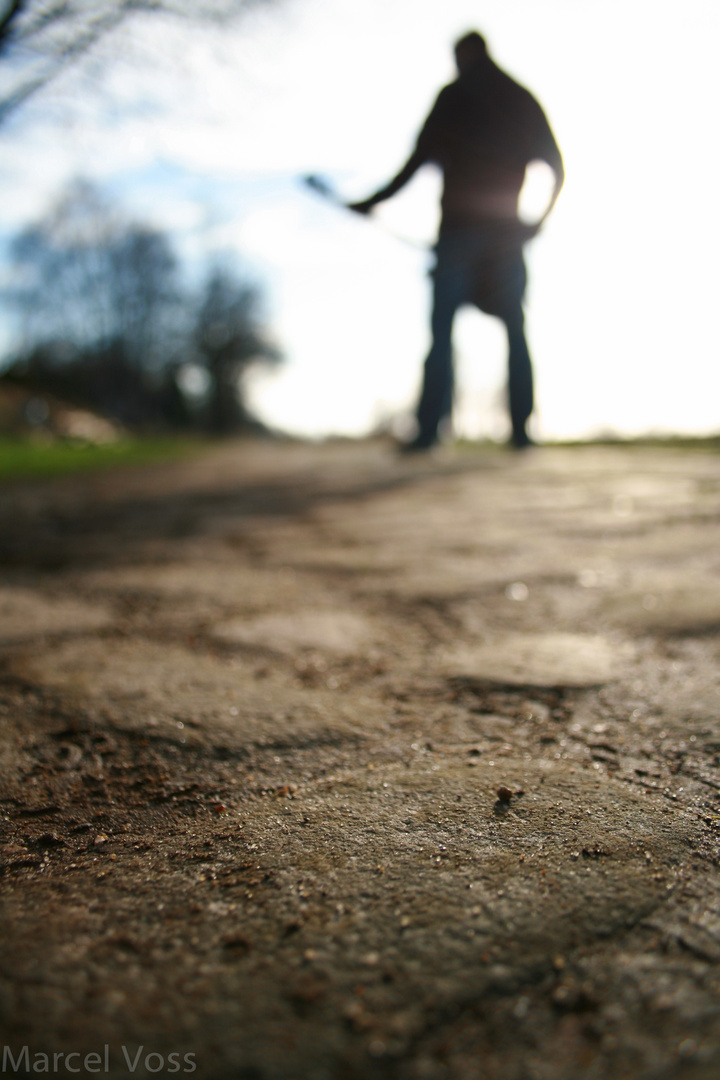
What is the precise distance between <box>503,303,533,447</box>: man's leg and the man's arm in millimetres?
1001

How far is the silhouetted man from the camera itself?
391 cm

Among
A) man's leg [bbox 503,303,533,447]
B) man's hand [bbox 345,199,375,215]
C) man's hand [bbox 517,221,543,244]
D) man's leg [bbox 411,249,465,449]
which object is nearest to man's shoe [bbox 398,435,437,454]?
man's leg [bbox 411,249,465,449]

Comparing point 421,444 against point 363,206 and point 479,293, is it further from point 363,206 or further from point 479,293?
point 363,206

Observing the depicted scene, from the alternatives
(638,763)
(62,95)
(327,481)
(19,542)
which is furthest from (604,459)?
(62,95)

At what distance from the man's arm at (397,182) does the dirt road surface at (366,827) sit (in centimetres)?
307

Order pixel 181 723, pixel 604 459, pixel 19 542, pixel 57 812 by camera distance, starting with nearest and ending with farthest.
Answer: pixel 57 812 < pixel 181 723 < pixel 19 542 < pixel 604 459

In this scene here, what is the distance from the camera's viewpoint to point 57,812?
0.75 meters

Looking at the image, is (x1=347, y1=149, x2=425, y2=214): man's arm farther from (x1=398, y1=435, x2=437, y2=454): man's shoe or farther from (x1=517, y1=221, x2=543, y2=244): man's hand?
(x1=398, y1=435, x2=437, y2=454): man's shoe

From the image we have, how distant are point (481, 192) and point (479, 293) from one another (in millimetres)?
568

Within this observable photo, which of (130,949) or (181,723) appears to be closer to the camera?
(130,949)

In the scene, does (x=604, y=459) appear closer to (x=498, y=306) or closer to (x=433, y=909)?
(x=498, y=306)

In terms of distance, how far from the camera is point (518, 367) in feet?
14.2

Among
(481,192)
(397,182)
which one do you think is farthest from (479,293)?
(397,182)

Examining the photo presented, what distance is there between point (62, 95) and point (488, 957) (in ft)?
26.3
